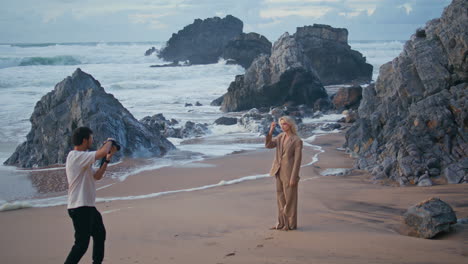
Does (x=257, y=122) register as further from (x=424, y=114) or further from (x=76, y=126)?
(x=424, y=114)

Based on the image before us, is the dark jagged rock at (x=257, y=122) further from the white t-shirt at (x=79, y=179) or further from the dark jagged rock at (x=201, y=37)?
the dark jagged rock at (x=201, y=37)

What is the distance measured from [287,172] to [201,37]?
78654mm

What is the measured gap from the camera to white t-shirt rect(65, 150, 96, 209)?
4.77 meters

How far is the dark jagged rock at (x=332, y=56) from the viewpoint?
141ft

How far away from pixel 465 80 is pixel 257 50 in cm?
4349

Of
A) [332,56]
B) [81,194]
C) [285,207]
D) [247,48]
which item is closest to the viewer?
[81,194]

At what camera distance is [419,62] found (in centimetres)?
1230

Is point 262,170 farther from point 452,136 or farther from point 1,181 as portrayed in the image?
point 1,181

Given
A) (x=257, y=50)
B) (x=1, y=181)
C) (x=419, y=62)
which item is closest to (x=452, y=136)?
(x=419, y=62)

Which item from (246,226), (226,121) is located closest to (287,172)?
(246,226)

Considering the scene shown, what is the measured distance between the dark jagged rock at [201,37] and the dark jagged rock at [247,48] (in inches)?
921

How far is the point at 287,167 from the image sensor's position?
6.42 metres

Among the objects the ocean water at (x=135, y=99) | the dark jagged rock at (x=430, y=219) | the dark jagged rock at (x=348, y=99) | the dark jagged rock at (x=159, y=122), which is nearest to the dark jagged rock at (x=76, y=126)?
the ocean water at (x=135, y=99)

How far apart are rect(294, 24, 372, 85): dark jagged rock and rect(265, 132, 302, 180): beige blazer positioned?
1437 inches
